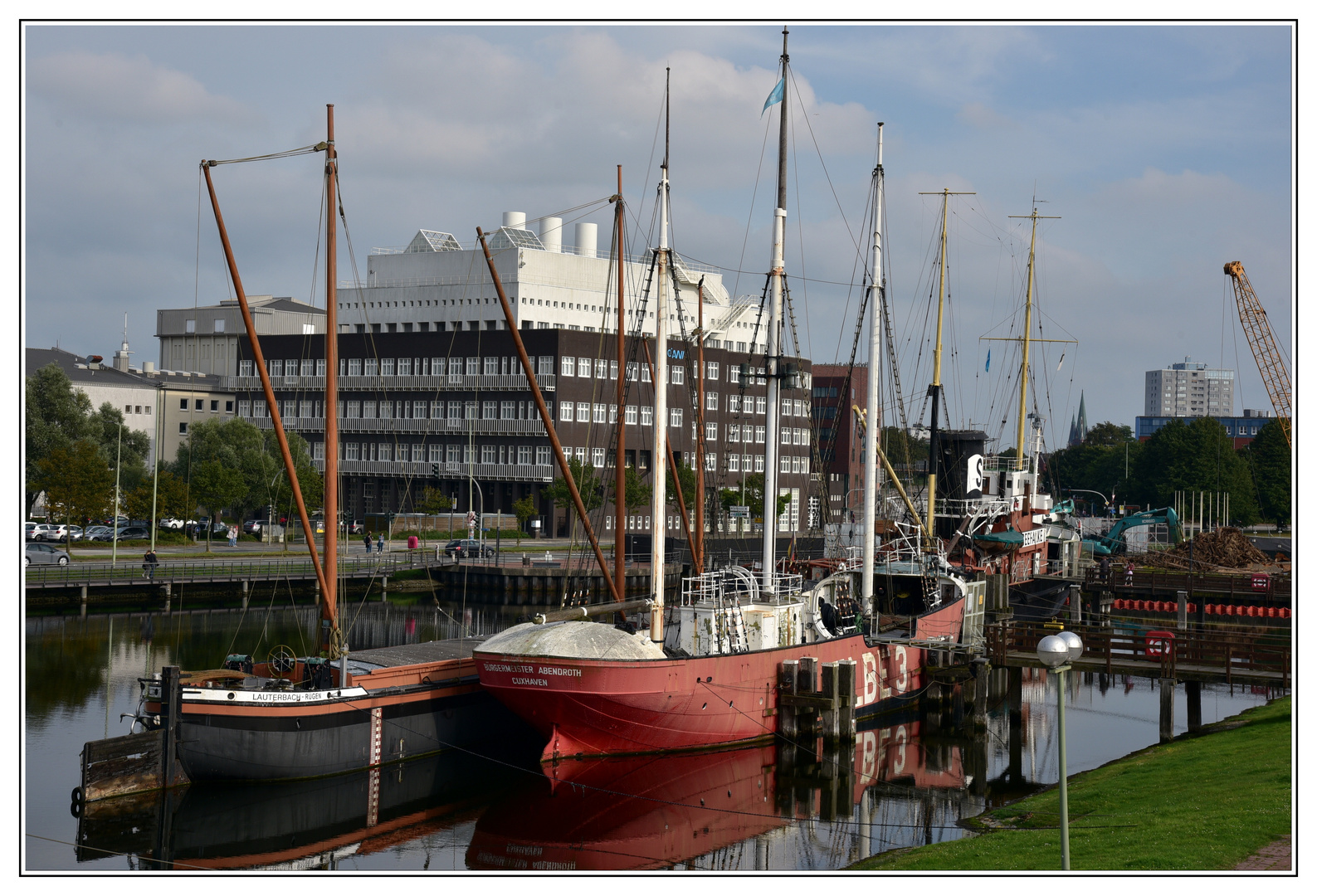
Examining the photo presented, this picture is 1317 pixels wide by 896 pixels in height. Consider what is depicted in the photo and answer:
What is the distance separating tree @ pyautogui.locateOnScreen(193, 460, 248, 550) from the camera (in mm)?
83562

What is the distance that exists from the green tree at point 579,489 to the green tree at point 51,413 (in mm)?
33733

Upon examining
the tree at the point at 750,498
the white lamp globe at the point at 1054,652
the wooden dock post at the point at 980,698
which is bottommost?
the wooden dock post at the point at 980,698

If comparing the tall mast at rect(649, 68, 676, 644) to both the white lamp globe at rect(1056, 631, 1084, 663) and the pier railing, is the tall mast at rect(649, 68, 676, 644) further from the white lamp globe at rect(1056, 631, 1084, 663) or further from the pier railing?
the white lamp globe at rect(1056, 631, 1084, 663)

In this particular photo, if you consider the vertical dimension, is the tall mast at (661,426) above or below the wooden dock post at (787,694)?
above

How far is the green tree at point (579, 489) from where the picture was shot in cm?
7756

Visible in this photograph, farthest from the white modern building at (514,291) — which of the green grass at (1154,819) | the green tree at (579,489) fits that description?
the green grass at (1154,819)

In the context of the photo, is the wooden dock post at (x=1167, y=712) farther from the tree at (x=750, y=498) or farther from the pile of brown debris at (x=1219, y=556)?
the tree at (x=750, y=498)

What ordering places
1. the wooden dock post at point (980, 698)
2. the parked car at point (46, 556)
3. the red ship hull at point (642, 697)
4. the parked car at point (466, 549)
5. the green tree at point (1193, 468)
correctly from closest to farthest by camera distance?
the red ship hull at point (642, 697), the wooden dock post at point (980, 698), the parked car at point (46, 556), the parked car at point (466, 549), the green tree at point (1193, 468)

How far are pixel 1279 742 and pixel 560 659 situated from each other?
1570 cm

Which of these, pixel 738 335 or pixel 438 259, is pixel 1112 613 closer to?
pixel 738 335

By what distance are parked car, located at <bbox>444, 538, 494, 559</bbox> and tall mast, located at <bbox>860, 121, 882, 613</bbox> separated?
39.9m

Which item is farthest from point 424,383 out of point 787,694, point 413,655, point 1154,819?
point 1154,819

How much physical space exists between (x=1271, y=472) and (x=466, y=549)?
76744mm

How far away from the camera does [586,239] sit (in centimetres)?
11725
